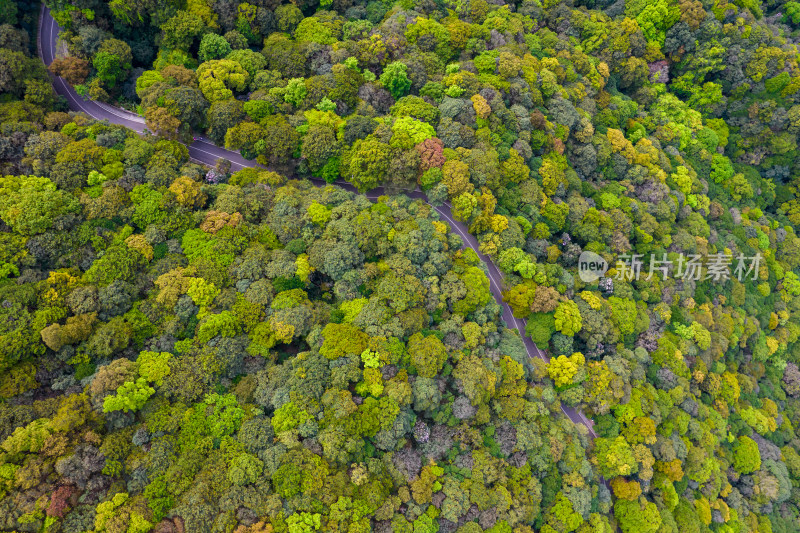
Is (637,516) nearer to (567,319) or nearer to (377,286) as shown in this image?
(567,319)

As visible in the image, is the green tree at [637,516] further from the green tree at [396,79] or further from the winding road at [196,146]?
the green tree at [396,79]

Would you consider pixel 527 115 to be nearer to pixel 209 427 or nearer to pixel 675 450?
pixel 675 450

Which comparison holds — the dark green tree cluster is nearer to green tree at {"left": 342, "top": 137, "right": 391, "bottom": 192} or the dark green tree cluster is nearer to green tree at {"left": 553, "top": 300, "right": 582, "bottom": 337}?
green tree at {"left": 342, "top": 137, "right": 391, "bottom": 192}

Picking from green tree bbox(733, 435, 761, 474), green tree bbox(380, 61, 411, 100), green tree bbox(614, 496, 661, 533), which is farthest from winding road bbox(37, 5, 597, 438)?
green tree bbox(733, 435, 761, 474)

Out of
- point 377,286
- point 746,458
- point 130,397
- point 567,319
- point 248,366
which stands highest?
A: point 377,286

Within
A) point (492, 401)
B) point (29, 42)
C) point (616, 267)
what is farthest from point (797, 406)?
point (29, 42)

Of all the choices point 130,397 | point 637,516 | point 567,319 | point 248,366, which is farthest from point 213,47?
point 637,516
